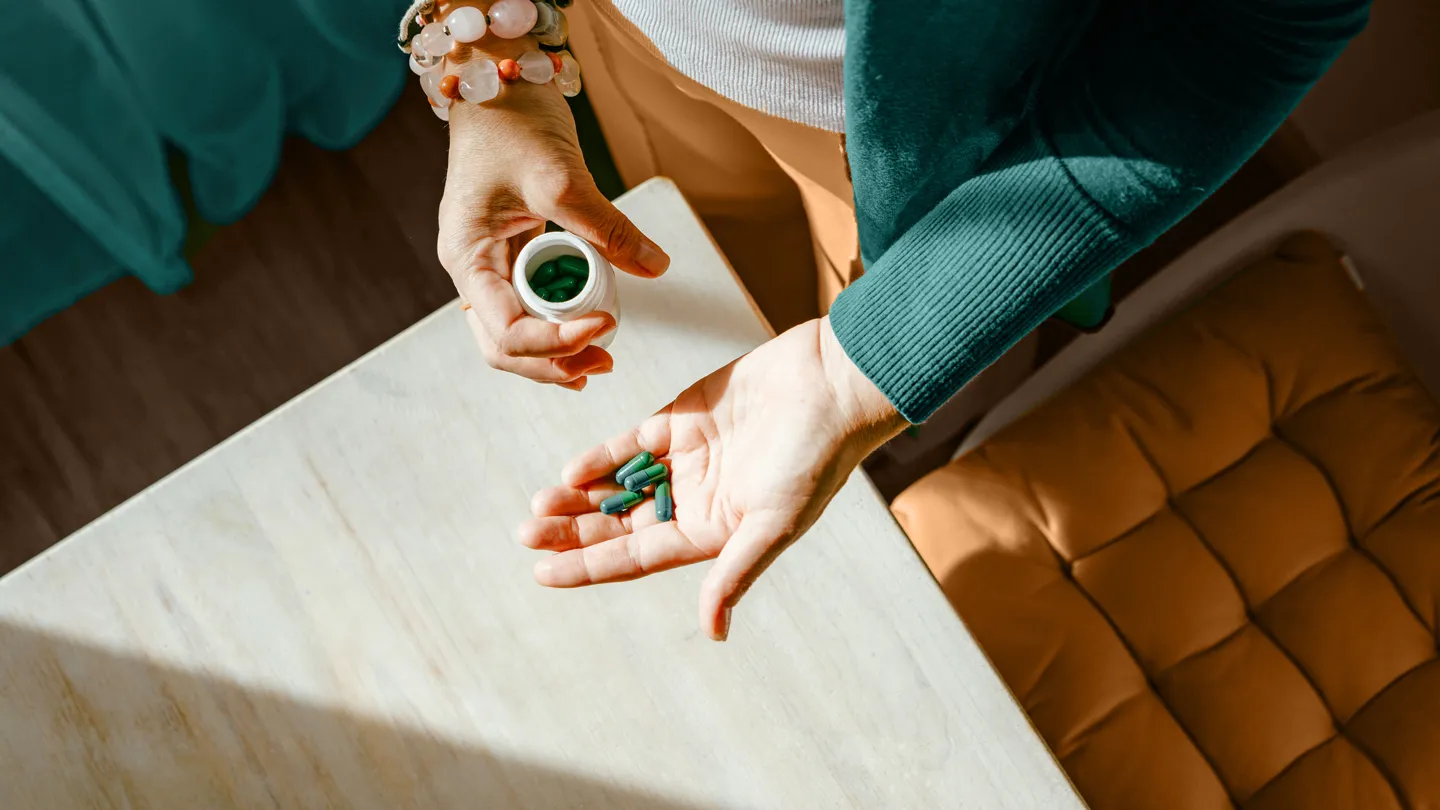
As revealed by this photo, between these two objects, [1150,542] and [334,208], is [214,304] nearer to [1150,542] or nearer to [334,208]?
[334,208]

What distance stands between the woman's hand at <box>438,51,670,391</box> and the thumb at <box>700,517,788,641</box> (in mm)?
A: 195

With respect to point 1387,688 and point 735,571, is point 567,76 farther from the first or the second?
point 1387,688

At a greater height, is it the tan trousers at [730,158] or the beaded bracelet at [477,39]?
the beaded bracelet at [477,39]

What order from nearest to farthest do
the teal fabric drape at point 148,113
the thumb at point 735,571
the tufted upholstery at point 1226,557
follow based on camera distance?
1. the thumb at point 735,571
2. the tufted upholstery at point 1226,557
3. the teal fabric drape at point 148,113

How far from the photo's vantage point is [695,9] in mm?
639

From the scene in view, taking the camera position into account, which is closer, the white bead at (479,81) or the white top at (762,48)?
the white top at (762,48)

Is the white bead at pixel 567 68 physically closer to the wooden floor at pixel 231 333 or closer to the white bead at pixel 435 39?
the white bead at pixel 435 39

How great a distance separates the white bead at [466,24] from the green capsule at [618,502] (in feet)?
1.33

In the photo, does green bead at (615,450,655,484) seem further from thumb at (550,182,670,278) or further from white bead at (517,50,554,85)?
white bead at (517,50,554,85)

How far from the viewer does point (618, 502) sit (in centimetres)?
77

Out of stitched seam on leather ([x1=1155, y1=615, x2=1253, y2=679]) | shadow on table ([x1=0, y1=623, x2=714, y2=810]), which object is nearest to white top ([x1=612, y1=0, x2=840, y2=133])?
shadow on table ([x1=0, y1=623, x2=714, y2=810])

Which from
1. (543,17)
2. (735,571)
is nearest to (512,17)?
(543,17)

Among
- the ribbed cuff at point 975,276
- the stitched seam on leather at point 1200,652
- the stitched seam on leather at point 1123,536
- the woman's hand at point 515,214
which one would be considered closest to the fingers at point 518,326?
the woman's hand at point 515,214

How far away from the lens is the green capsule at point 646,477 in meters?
0.77
